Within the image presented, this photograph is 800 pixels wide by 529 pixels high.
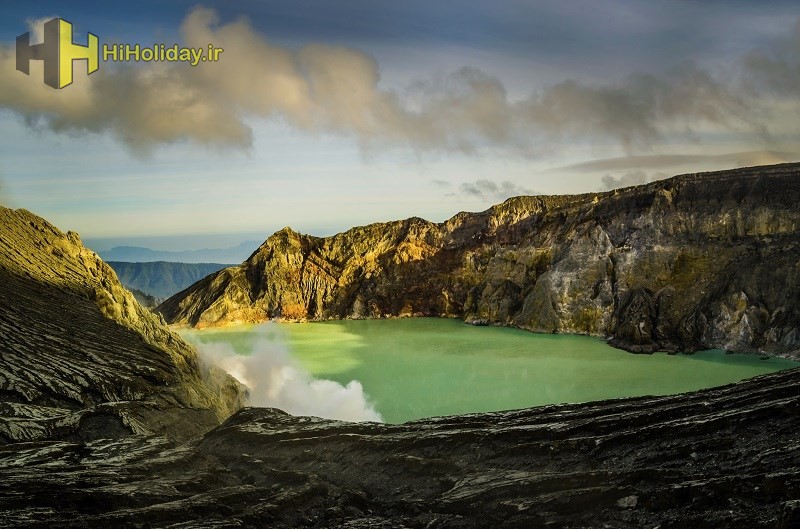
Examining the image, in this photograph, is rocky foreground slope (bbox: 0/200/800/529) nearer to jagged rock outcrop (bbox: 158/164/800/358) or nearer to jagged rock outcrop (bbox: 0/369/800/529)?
jagged rock outcrop (bbox: 0/369/800/529)

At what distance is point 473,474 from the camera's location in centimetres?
534

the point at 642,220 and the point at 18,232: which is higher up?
the point at 642,220

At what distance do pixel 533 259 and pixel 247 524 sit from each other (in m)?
60.5

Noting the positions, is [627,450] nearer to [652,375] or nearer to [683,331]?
[652,375]

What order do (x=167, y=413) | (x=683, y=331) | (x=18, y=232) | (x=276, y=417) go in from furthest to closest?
1. (x=683, y=331)
2. (x=18, y=232)
3. (x=167, y=413)
4. (x=276, y=417)

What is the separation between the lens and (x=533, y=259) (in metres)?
63.1

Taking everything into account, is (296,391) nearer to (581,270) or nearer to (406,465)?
(406,465)

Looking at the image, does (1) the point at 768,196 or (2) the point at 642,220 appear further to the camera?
(2) the point at 642,220

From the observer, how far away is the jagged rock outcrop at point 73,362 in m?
7.56

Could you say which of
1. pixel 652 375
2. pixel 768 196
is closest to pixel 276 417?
pixel 652 375

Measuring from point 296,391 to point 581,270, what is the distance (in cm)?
3670

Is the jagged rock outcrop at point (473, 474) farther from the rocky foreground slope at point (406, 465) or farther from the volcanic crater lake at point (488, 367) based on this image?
the volcanic crater lake at point (488, 367)

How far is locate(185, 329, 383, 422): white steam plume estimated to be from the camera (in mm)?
23727

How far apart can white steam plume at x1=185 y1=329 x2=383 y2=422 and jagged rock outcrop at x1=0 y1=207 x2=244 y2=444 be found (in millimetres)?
7873
